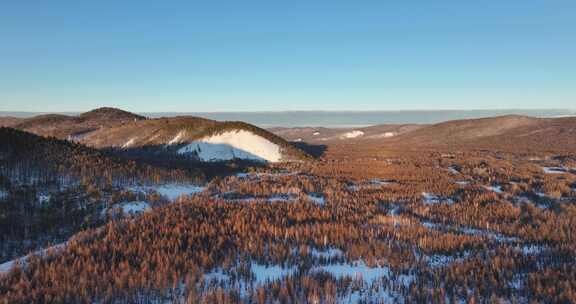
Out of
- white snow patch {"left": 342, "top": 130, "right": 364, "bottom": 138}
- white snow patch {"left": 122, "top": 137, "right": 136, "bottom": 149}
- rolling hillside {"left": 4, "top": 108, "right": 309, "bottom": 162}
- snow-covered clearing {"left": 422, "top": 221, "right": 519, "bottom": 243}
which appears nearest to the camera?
snow-covered clearing {"left": 422, "top": 221, "right": 519, "bottom": 243}

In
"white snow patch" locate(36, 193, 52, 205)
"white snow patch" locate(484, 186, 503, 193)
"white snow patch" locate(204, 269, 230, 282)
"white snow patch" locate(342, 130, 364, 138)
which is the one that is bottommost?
"white snow patch" locate(484, 186, 503, 193)

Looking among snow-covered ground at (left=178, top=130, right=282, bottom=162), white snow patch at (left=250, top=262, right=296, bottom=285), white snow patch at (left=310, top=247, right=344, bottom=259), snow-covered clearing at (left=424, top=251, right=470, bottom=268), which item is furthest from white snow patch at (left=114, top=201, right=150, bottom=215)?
snow-covered ground at (left=178, top=130, right=282, bottom=162)

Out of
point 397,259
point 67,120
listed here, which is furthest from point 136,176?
point 67,120

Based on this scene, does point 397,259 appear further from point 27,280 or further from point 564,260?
point 27,280

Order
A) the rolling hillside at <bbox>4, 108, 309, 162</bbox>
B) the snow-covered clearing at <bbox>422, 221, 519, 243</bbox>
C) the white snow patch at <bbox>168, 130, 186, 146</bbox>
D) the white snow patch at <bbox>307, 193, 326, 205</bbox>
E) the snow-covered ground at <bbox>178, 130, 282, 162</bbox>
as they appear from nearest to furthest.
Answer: the snow-covered clearing at <bbox>422, 221, 519, 243</bbox>, the white snow patch at <bbox>307, 193, 326, 205</bbox>, the snow-covered ground at <bbox>178, 130, 282, 162</bbox>, the rolling hillside at <bbox>4, 108, 309, 162</bbox>, the white snow patch at <bbox>168, 130, 186, 146</bbox>

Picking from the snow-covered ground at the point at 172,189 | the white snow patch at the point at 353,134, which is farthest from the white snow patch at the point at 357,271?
the white snow patch at the point at 353,134

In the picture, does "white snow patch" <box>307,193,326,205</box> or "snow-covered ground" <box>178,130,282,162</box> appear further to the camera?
"snow-covered ground" <box>178,130,282,162</box>

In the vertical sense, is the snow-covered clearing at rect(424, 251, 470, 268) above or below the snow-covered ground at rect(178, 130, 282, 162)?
below

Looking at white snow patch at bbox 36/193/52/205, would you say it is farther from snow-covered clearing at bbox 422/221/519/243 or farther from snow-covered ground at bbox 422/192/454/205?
snow-covered ground at bbox 422/192/454/205
